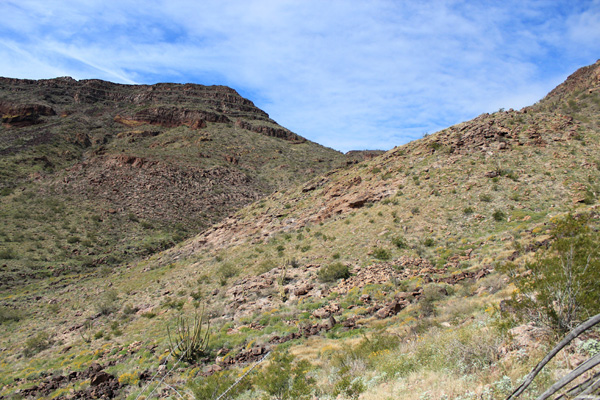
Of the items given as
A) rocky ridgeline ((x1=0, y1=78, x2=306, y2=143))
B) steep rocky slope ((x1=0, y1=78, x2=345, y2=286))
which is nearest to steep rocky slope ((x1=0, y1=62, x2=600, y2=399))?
steep rocky slope ((x1=0, y1=78, x2=345, y2=286))

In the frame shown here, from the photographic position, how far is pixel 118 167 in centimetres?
4062

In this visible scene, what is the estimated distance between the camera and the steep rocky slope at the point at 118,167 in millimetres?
27519

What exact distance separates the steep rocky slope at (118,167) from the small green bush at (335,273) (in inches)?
818

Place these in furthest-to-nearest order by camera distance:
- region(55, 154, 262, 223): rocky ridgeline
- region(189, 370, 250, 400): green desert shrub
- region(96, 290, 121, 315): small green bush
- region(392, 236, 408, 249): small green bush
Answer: region(55, 154, 262, 223): rocky ridgeline, region(96, 290, 121, 315): small green bush, region(392, 236, 408, 249): small green bush, region(189, 370, 250, 400): green desert shrub

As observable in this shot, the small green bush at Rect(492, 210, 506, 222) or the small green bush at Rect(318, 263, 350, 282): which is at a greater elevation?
the small green bush at Rect(492, 210, 506, 222)

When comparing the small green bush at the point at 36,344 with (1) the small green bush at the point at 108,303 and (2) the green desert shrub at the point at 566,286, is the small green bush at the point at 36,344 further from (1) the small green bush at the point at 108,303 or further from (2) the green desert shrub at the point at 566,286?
(2) the green desert shrub at the point at 566,286

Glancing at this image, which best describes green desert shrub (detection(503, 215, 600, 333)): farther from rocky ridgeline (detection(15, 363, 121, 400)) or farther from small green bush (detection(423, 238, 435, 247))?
rocky ridgeline (detection(15, 363, 121, 400))

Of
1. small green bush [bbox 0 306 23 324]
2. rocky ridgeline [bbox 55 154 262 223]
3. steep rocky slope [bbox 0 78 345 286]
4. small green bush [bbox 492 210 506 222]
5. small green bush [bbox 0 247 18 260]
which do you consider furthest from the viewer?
rocky ridgeline [bbox 55 154 262 223]

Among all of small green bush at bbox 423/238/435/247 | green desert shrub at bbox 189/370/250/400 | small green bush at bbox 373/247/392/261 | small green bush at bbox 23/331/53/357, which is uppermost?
small green bush at bbox 423/238/435/247

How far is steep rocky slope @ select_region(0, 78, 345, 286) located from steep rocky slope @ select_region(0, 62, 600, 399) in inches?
257

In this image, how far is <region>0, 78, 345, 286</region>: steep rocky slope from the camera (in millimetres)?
27519

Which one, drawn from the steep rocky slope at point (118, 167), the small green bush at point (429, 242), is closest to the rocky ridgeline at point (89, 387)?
the small green bush at point (429, 242)

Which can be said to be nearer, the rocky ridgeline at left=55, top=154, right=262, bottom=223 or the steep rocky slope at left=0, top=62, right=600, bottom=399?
the steep rocky slope at left=0, top=62, right=600, bottom=399

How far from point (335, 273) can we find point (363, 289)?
168 cm
